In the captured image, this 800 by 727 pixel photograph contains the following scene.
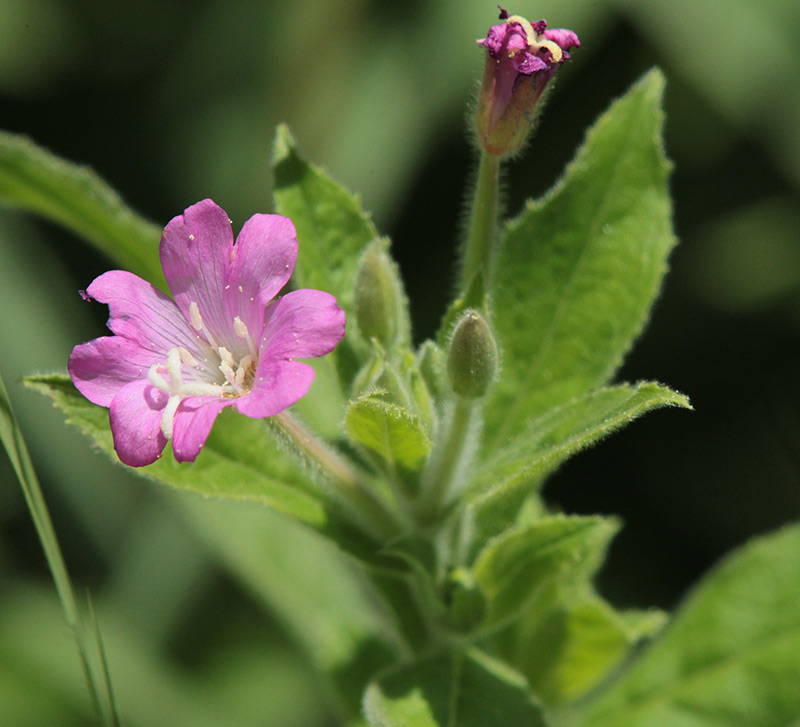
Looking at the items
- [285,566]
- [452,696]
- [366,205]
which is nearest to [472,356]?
[452,696]

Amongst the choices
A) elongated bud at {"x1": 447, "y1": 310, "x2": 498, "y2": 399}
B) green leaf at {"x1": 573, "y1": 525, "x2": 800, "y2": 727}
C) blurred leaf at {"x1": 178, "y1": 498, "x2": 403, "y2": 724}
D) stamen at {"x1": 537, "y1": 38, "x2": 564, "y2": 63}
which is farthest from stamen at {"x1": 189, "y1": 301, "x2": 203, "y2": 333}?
green leaf at {"x1": 573, "y1": 525, "x2": 800, "y2": 727}

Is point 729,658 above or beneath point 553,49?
beneath

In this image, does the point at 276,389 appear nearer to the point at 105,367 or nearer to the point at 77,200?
the point at 105,367

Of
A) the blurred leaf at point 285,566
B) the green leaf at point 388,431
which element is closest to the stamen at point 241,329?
the green leaf at point 388,431

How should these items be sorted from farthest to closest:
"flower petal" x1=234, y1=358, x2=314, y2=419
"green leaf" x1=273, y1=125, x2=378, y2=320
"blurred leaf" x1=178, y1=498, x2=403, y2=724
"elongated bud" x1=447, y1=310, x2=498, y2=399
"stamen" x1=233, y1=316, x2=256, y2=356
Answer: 1. "blurred leaf" x1=178, y1=498, x2=403, y2=724
2. "green leaf" x1=273, y1=125, x2=378, y2=320
3. "stamen" x1=233, y1=316, x2=256, y2=356
4. "elongated bud" x1=447, y1=310, x2=498, y2=399
5. "flower petal" x1=234, y1=358, x2=314, y2=419

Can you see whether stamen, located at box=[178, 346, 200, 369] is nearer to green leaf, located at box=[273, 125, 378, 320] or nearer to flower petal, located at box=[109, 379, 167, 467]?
flower petal, located at box=[109, 379, 167, 467]

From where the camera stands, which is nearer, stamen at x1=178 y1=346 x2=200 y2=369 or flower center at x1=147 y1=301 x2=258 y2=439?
flower center at x1=147 y1=301 x2=258 y2=439
